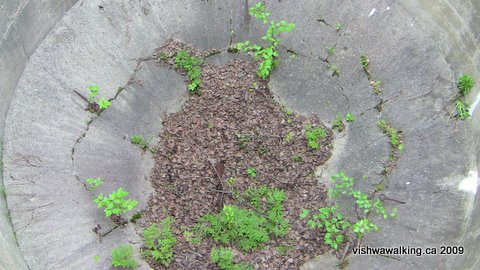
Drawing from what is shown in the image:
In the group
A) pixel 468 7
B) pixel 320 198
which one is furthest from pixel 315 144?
pixel 468 7

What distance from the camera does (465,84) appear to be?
408 centimetres

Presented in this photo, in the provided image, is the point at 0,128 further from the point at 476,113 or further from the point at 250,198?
the point at 476,113

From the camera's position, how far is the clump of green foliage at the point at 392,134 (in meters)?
4.16

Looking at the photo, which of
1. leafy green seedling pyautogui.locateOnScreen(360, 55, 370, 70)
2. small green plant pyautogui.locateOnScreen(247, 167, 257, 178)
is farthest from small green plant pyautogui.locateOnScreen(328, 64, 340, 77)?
small green plant pyautogui.locateOnScreen(247, 167, 257, 178)

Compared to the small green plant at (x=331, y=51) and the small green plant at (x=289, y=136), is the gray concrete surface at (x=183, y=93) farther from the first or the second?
the small green plant at (x=289, y=136)

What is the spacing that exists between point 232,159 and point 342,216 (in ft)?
4.24

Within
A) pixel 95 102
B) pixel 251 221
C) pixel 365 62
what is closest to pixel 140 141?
pixel 95 102

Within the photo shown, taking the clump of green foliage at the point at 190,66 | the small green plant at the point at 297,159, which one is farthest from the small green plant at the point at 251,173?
the clump of green foliage at the point at 190,66

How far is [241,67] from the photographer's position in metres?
4.41

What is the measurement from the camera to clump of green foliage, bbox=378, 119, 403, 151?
4161mm

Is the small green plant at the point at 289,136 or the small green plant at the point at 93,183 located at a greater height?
the small green plant at the point at 289,136

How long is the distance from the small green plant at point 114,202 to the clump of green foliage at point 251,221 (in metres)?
0.75

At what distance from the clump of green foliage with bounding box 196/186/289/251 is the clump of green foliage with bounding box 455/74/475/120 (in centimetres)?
204

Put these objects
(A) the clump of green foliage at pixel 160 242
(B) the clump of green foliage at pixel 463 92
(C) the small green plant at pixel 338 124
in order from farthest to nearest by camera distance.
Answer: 1. (C) the small green plant at pixel 338 124
2. (B) the clump of green foliage at pixel 463 92
3. (A) the clump of green foliage at pixel 160 242
